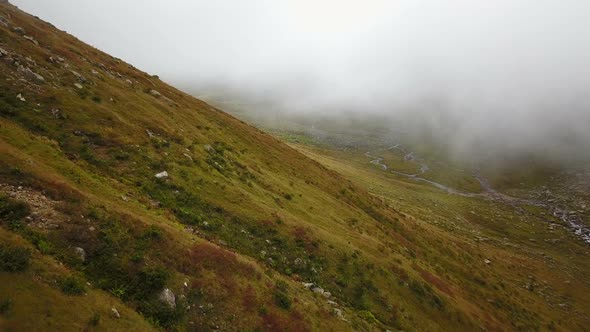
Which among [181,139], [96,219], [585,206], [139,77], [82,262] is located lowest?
[82,262]

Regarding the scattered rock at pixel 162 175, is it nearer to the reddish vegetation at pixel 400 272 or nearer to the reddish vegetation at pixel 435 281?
the reddish vegetation at pixel 400 272

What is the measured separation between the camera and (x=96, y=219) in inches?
782

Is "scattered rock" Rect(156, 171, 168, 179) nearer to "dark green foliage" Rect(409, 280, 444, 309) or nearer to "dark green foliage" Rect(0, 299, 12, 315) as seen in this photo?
"dark green foliage" Rect(0, 299, 12, 315)

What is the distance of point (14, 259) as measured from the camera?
575 inches

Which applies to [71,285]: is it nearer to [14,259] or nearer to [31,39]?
[14,259]

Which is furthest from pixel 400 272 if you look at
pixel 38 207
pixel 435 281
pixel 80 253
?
pixel 38 207

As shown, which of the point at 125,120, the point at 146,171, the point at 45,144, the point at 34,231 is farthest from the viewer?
the point at 125,120

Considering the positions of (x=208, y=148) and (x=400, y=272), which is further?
(x=208, y=148)

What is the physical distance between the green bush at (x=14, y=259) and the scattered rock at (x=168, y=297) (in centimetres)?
623

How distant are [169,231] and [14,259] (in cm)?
839

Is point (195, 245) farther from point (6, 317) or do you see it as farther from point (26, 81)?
point (26, 81)

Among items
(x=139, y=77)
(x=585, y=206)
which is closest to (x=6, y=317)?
(x=139, y=77)

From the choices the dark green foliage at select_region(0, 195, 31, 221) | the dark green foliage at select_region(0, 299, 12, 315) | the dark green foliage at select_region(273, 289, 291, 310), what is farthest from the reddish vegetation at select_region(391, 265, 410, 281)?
the dark green foliage at select_region(0, 299, 12, 315)

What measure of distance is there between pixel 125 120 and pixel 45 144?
1085cm
